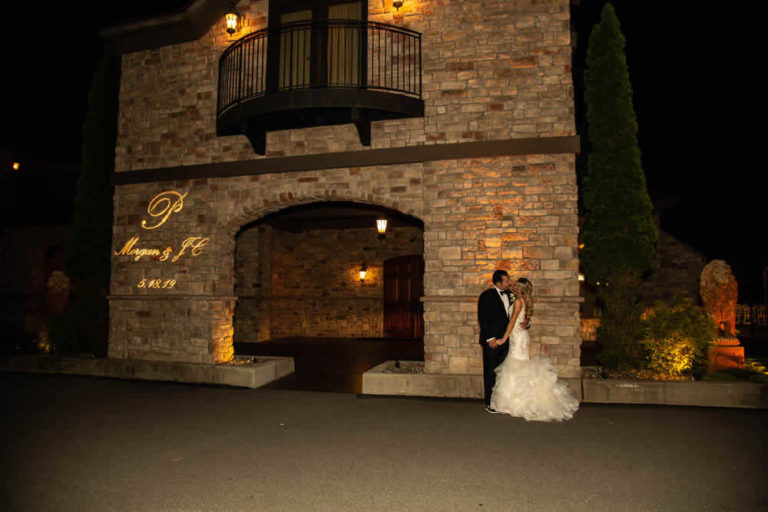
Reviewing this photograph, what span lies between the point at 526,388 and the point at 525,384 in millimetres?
51

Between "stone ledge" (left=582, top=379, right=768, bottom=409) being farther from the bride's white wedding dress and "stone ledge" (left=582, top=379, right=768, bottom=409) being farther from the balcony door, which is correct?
the balcony door

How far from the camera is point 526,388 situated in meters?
5.80

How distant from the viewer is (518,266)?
720 cm

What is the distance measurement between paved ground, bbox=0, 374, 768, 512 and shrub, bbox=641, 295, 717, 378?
0.88m

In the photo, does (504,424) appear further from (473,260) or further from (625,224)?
(625,224)

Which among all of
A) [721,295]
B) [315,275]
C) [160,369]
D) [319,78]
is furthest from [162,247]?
[721,295]

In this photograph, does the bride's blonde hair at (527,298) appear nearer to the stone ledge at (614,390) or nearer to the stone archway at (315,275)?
the stone ledge at (614,390)

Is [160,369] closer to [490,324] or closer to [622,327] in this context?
[490,324]

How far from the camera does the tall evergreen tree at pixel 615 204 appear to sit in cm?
733

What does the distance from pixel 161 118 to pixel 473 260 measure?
683 centimetres

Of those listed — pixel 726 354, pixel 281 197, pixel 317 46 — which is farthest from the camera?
pixel 317 46

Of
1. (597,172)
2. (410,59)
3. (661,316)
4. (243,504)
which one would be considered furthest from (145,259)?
(661,316)

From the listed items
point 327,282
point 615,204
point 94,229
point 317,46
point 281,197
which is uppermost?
point 317,46

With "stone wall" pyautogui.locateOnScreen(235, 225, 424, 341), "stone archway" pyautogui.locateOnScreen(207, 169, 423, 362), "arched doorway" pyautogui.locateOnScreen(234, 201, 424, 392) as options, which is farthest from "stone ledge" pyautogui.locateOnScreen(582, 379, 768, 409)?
"stone wall" pyautogui.locateOnScreen(235, 225, 424, 341)
